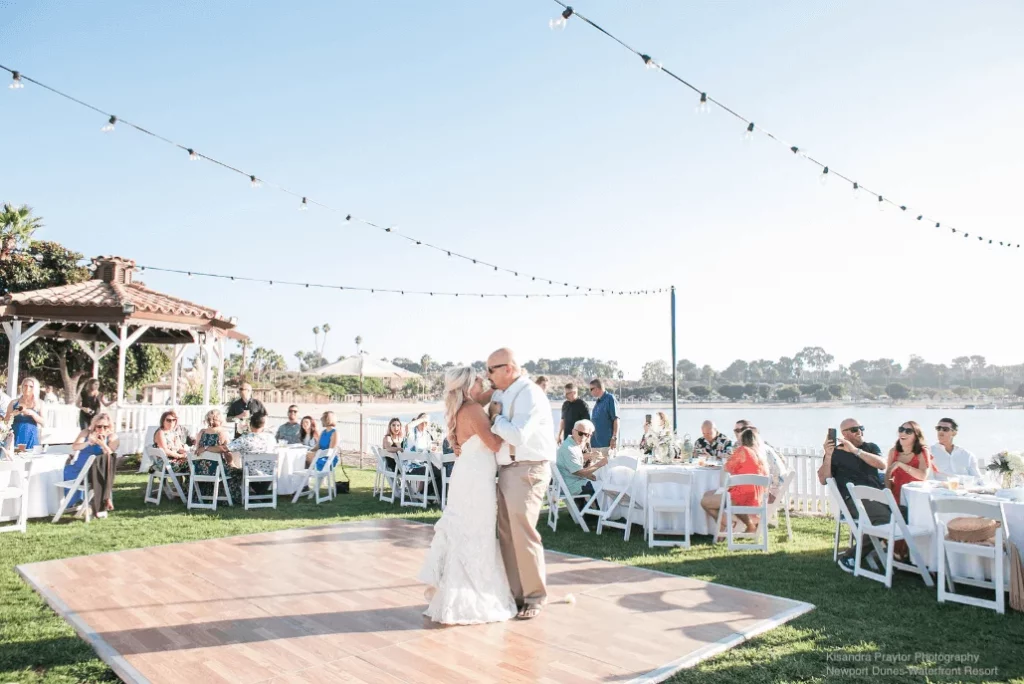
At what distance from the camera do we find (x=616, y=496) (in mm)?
7230

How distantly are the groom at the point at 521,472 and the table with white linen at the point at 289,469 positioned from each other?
5939mm

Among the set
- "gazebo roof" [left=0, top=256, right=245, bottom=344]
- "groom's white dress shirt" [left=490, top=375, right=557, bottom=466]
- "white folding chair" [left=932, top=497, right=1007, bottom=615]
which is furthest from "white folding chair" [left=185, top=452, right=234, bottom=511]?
"white folding chair" [left=932, top=497, right=1007, bottom=615]

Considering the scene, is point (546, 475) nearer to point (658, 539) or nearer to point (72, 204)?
point (658, 539)

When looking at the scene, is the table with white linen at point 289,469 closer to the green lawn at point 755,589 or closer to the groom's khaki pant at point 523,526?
the green lawn at point 755,589

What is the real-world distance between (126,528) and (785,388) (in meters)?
89.0

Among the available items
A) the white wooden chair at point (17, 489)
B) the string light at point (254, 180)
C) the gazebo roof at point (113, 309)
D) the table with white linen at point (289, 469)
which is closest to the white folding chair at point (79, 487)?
the white wooden chair at point (17, 489)

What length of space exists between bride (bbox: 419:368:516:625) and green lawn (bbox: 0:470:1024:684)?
1.30m

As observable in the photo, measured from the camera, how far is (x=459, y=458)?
424 cm

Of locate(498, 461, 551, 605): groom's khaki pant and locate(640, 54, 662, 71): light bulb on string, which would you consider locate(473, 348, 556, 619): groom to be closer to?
locate(498, 461, 551, 605): groom's khaki pant

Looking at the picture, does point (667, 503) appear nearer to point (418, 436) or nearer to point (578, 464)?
point (578, 464)

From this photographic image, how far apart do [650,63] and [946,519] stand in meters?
4.40

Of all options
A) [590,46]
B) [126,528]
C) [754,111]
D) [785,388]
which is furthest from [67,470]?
[785,388]

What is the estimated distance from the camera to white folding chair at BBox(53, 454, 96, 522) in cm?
752

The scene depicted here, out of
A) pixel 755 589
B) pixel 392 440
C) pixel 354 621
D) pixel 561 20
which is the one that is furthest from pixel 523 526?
pixel 392 440
